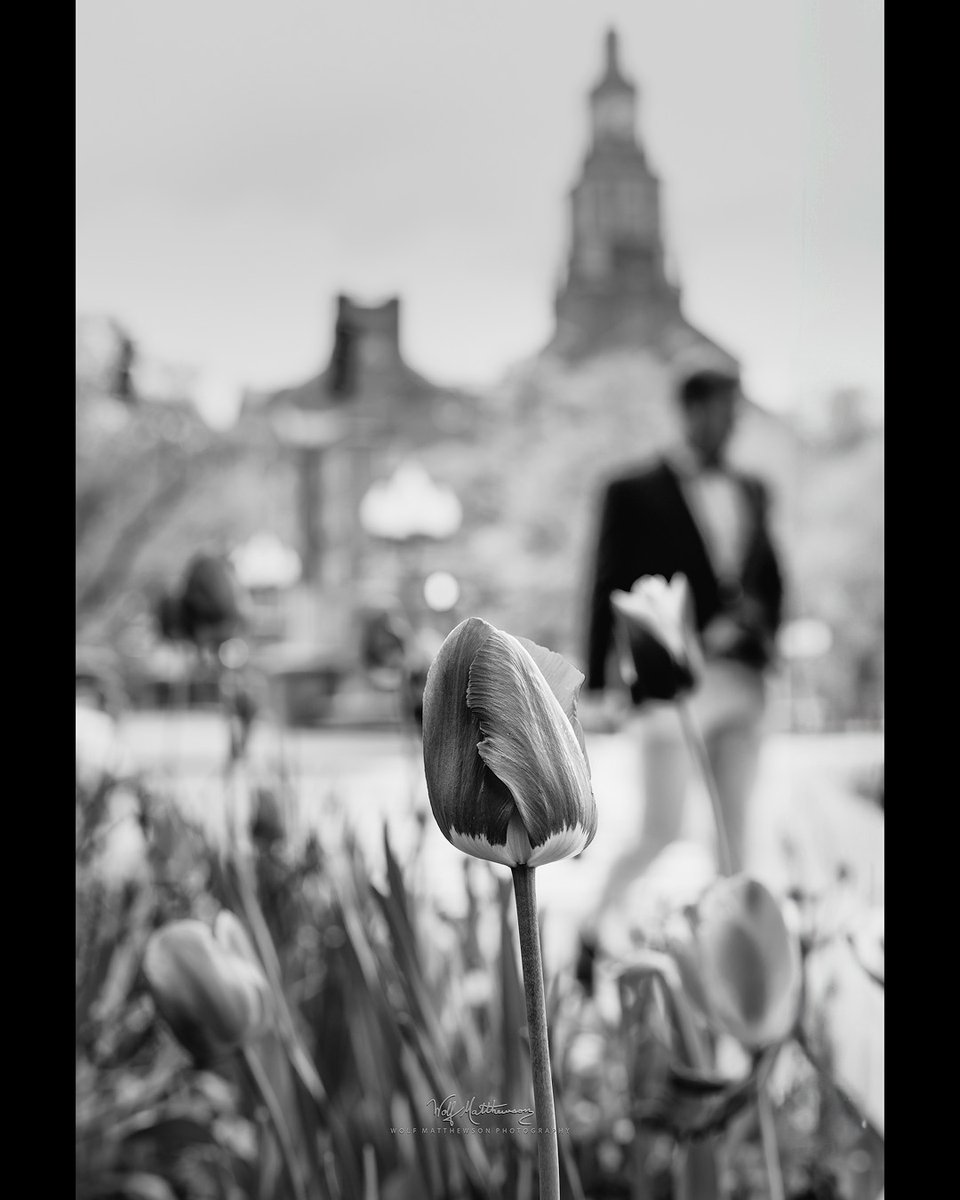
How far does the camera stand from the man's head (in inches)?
44.4

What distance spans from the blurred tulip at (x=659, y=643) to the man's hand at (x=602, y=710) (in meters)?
0.70

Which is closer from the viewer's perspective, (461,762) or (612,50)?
(461,762)

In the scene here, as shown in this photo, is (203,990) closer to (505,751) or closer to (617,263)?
(505,751)

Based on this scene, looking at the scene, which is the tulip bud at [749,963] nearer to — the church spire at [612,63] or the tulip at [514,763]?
the tulip at [514,763]

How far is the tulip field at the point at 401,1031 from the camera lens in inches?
10.8

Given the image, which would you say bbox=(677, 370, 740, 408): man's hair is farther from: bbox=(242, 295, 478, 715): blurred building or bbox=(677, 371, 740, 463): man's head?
bbox=(242, 295, 478, 715): blurred building

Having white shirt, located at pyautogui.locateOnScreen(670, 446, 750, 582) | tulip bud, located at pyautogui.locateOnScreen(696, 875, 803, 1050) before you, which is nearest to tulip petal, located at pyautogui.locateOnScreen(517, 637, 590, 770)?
tulip bud, located at pyautogui.locateOnScreen(696, 875, 803, 1050)

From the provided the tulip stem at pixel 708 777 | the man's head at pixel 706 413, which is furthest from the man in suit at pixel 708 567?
the tulip stem at pixel 708 777

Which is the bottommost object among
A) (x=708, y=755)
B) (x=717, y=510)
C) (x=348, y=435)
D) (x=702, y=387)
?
(x=708, y=755)

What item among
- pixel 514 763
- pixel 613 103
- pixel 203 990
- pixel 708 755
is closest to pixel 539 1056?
pixel 514 763

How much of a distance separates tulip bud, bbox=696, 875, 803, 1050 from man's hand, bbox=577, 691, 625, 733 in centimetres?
76

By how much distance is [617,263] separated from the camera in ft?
14.3

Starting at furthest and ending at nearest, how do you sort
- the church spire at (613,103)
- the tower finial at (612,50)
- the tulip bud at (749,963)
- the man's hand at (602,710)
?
1. the church spire at (613,103)
2. the tower finial at (612,50)
3. the man's hand at (602,710)
4. the tulip bud at (749,963)
